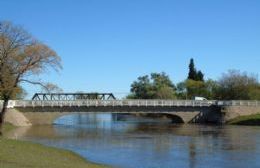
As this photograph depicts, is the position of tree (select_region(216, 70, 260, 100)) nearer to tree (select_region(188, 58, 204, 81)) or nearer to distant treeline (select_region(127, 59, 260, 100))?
distant treeline (select_region(127, 59, 260, 100))

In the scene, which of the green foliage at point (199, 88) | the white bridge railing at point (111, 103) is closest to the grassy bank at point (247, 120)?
the white bridge railing at point (111, 103)

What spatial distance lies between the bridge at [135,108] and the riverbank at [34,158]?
49251mm

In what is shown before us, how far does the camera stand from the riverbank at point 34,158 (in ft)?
93.4

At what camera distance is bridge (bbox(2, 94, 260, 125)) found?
3585 inches

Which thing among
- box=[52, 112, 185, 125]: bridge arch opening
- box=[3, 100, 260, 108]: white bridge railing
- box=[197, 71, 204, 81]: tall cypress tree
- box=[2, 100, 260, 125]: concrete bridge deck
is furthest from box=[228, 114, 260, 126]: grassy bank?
box=[197, 71, 204, 81]: tall cypress tree

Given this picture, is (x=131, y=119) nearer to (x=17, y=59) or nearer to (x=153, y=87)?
(x=153, y=87)

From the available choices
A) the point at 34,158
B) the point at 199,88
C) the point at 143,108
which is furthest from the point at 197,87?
the point at 34,158

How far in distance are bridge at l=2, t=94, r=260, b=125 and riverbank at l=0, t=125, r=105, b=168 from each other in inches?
1939

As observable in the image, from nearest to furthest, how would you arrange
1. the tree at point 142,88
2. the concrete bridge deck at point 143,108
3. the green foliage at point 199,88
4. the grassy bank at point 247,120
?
1. the concrete bridge deck at point 143,108
2. the grassy bank at point 247,120
3. the green foliage at point 199,88
4. the tree at point 142,88

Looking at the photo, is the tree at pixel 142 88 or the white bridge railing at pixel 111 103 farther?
the tree at pixel 142 88

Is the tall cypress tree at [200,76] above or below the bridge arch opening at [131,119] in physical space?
above

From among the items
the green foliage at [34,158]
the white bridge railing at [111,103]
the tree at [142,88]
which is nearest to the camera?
the green foliage at [34,158]

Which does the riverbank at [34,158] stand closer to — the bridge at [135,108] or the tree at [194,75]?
the bridge at [135,108]

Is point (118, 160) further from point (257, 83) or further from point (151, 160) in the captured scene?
point (257, 83)
